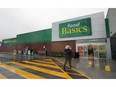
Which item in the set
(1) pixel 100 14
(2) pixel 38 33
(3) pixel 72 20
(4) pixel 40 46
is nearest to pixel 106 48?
(1) pixel 100 14

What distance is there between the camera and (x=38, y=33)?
23688mm

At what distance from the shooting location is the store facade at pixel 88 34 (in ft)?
48.9

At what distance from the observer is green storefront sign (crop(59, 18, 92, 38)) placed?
16031mm

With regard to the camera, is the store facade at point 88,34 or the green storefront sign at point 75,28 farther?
the green storefront sign at point 75,28

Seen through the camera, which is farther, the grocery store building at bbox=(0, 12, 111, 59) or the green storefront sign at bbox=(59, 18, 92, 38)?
the green storefront sign at bbox=(59, 18, 92, 38)

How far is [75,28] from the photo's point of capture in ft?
56.2

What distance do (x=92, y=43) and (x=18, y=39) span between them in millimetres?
22136

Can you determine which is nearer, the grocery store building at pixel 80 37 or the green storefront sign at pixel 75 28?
the grocery store building at pixel 80 37

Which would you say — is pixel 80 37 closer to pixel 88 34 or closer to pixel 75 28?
pixel 88 34

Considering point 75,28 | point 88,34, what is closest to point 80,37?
point 88,34

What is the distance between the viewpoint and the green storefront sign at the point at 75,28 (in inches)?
631

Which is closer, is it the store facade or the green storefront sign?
the store facade

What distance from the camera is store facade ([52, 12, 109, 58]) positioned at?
48.9 ft

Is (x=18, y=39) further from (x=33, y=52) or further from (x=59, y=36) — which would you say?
(x=59, y=36)
